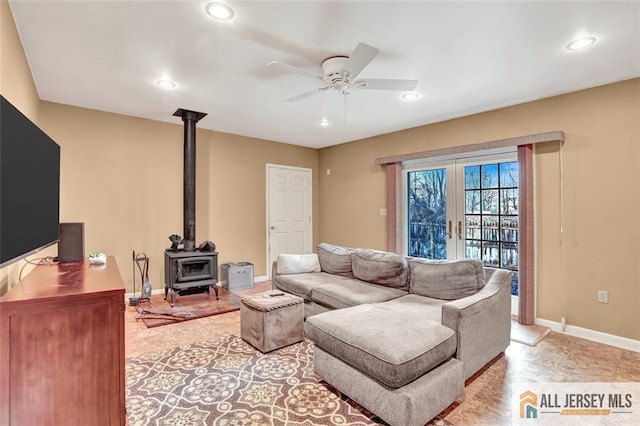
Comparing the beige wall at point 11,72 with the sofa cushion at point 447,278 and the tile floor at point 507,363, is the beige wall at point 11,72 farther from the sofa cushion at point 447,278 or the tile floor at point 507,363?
the sofa cushion at point 447,278

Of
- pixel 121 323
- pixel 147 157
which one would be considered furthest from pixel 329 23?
pixel 147 157

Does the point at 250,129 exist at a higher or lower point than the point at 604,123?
higher

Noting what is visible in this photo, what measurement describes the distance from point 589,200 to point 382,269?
223 cm

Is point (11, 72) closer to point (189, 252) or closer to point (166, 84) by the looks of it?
point (166, 84)

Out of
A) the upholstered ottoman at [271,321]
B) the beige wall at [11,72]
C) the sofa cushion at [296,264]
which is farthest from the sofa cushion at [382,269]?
the beige wall at [11,72]

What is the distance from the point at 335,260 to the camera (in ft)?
13.2

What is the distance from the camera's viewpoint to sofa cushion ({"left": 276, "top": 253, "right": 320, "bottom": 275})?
13.4 ft

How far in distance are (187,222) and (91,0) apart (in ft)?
9.30

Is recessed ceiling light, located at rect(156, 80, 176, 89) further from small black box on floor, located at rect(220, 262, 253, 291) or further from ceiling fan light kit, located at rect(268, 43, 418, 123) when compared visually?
small black box on floor, located at rect(220, 262, 253, 291)

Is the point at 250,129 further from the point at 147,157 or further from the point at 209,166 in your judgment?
the point at 147,157

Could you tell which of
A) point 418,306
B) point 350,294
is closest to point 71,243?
point 350,294

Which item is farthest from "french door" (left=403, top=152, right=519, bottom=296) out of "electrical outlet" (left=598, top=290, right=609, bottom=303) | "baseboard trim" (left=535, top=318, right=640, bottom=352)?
"electrical outlet" (left=598, top=290, right=609, bottom=303)

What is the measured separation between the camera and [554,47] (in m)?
2.50

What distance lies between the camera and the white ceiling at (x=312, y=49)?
2.07 metres
